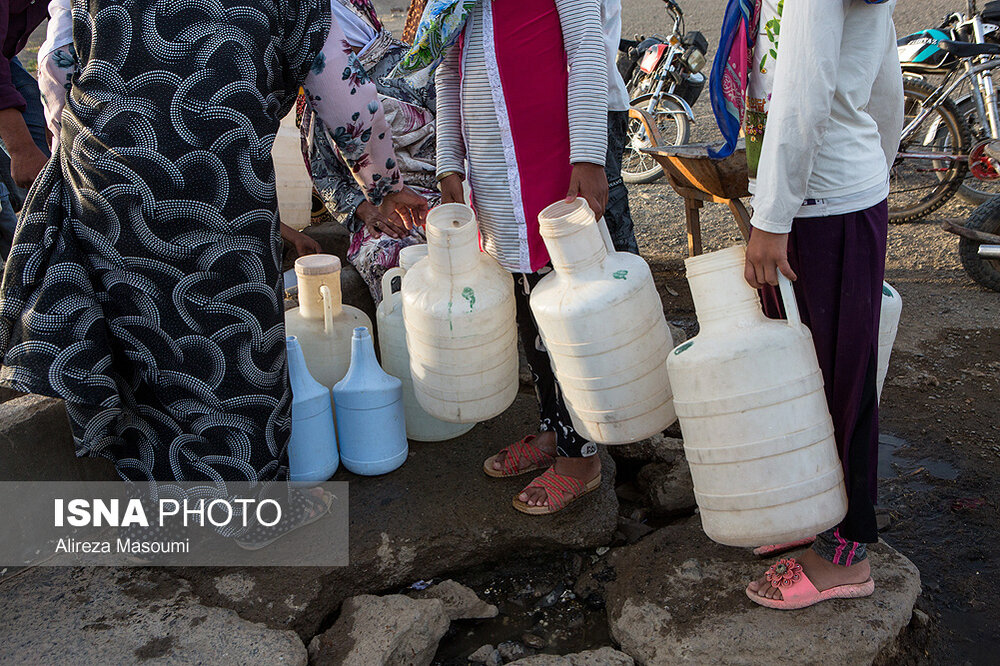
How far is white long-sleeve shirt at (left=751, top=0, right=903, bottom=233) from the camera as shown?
154 cm

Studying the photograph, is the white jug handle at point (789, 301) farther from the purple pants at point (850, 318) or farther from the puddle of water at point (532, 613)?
the puddle of water at point (532, 613)

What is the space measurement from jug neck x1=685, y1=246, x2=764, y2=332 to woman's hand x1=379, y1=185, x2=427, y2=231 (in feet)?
3.24

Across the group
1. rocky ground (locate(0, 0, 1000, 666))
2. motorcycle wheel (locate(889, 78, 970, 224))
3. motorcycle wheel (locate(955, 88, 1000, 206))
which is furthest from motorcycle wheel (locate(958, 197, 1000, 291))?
rocky ground (locate(0, 0, 1000, 666))

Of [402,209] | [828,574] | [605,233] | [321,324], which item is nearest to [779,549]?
[828,574]

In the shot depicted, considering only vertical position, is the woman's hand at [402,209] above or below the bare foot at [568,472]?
above

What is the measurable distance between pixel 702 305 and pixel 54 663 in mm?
1846

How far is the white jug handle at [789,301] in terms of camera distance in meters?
1.73

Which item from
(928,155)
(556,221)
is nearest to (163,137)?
(556,221)

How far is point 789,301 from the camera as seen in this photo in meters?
1.75

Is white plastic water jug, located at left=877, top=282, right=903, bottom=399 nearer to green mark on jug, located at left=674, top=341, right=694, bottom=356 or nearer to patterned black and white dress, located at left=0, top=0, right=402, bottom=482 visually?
green mark on jug, located at left=674, top=341, right=694, bottom=356

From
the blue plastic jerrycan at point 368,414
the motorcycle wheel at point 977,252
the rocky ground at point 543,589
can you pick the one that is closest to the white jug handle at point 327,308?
the blue plastic jerrycan at point 368,414

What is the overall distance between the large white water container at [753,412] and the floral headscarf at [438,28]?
0.89m

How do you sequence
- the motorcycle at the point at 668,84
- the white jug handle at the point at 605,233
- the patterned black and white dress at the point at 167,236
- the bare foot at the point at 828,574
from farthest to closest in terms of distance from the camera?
the motorcycle at the point at 668,84
the white jug handle at the point at 605,233
the bare foot at the point at 828,574
the patterned black and white dress at the point at 167,236

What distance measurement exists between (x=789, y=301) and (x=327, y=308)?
156 cm
